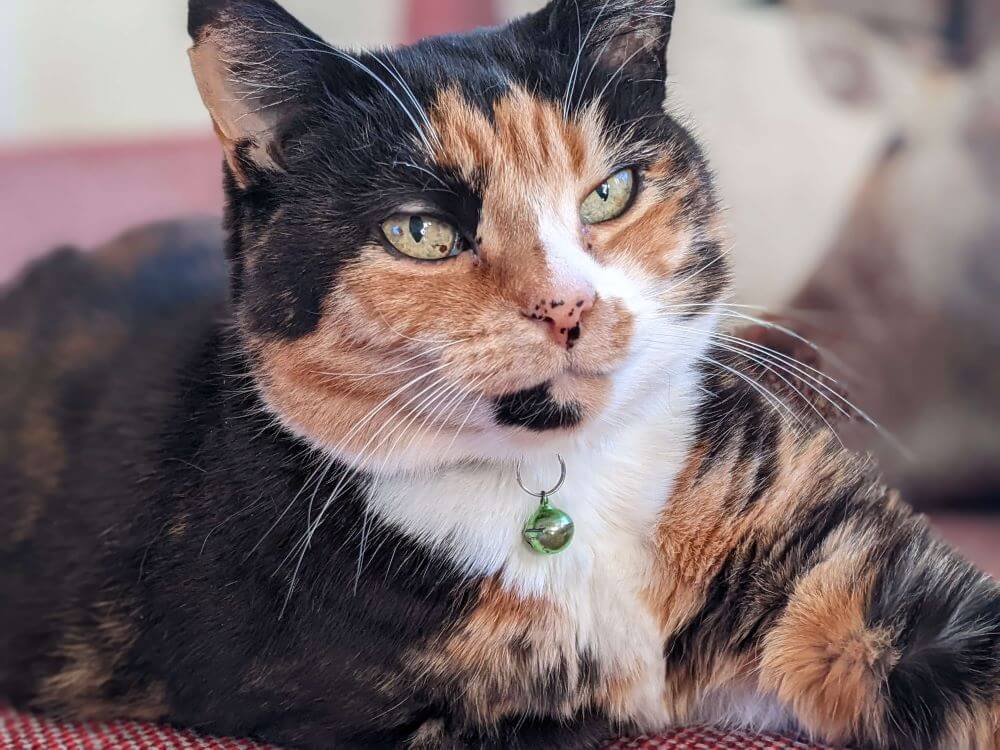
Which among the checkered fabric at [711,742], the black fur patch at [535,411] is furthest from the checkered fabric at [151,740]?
the black fur patch at [535,411]

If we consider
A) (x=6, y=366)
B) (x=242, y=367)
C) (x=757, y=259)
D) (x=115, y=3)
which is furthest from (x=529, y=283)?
(x=115, y=3)

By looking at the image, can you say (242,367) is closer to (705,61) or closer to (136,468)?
(136,468)

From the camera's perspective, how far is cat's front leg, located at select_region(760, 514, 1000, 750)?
71 centimetres

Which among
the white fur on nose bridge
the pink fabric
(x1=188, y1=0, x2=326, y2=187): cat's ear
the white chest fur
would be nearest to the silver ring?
the white chest fur

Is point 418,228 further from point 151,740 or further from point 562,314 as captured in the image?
point 151,740

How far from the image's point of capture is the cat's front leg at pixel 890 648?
711 millimetres

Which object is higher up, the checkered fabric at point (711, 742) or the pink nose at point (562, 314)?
the pink nose at point (562, 314)

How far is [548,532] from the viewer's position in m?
0.77

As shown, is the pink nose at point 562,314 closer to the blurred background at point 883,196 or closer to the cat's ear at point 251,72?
the cat's ear at point 251,72

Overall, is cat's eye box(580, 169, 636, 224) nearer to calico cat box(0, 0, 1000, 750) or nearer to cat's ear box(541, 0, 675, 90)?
calico cat box(0, 0, 1000, 750)

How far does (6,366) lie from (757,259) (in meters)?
0.90

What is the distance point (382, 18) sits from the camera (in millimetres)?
1616

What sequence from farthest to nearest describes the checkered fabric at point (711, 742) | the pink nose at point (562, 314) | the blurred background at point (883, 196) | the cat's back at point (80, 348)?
the blurred background at point (883, 196) → the cat's back at point (80, 348) → the checkered fabric at point (711, 742) → the pink nose at point (562, 314)

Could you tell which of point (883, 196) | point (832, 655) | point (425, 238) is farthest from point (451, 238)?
point (883, 196)
